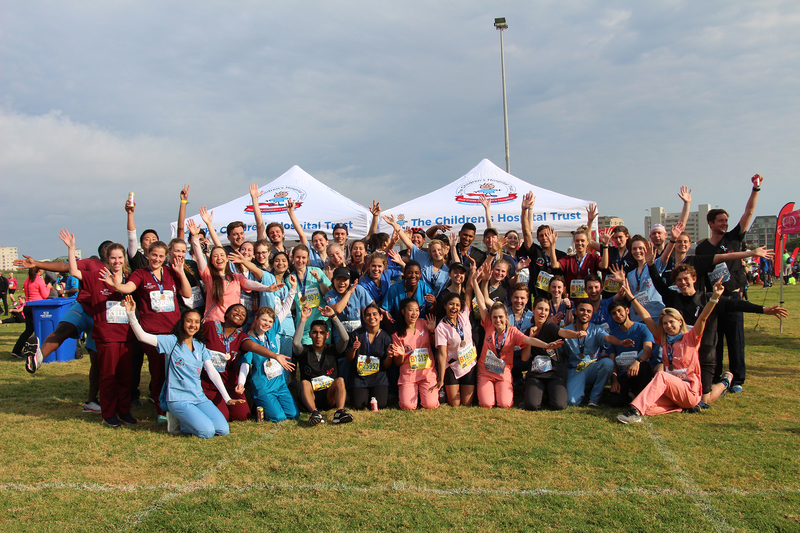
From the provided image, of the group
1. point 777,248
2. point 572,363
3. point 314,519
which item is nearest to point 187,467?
point 314,519

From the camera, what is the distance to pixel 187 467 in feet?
12.0

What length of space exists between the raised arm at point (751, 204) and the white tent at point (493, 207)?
319 cm

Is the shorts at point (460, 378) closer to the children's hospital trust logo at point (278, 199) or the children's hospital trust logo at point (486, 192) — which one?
the children's hospital trust logo at point (486, 192)

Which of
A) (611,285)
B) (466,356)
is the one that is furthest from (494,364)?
(611,285)

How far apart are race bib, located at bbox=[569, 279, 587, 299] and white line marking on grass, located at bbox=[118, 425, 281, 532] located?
11.6ft

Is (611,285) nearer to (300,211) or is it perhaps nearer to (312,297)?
(312,297)

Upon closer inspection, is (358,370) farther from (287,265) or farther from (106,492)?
(106,492)

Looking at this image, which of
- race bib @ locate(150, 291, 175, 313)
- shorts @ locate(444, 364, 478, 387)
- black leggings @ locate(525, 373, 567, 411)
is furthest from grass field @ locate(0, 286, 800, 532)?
race bib @ locate(150, 291, 175, 313)

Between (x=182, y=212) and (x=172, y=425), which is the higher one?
(x=182, y=212)

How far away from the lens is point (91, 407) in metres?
5.24

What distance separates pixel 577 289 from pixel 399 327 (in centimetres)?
204

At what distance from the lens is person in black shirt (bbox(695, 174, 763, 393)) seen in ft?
18.0

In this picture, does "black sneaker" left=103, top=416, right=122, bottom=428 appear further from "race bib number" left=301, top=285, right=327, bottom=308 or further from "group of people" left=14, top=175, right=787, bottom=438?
"race bib number" left=301, top=285, right=327, bottom=308

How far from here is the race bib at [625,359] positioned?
16.6 feet
